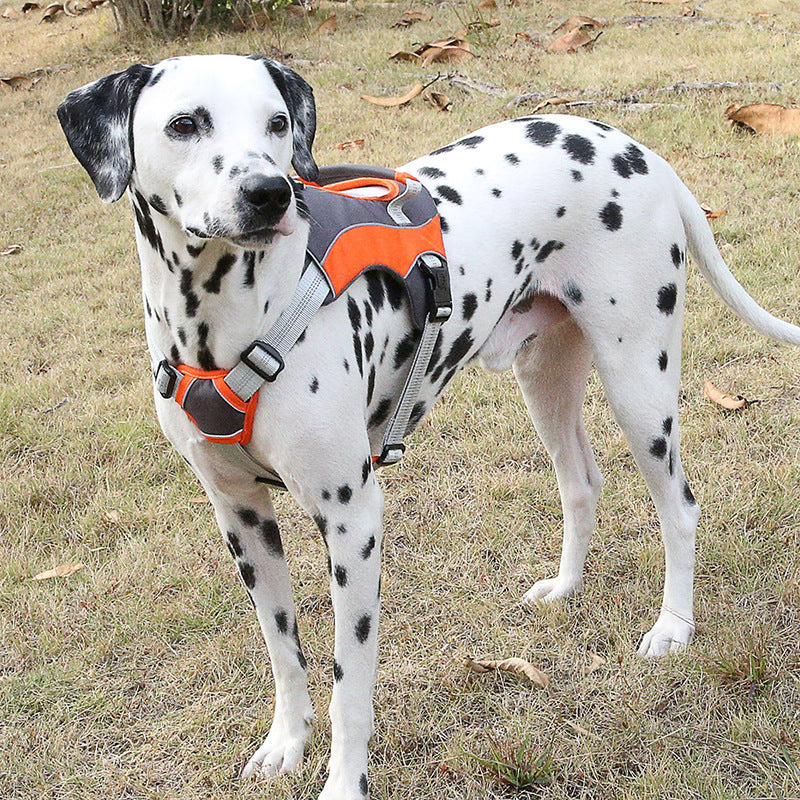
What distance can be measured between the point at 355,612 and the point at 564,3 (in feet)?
36.6

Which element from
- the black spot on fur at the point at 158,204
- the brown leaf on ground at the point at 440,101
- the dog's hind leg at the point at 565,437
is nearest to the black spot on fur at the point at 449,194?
the dog's hind leg at the point at 565,437

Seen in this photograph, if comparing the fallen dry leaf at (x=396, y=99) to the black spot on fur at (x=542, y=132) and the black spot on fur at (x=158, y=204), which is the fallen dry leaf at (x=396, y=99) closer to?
the black spot on fur at (x=542, y=132)

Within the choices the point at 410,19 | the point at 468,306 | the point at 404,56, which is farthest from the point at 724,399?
the point at 410,19

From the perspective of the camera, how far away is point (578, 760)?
294cm

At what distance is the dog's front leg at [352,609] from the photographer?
264cm

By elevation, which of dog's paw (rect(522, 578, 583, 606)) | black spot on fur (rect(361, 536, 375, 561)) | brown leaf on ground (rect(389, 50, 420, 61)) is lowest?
brown leaf on ground (rect(389, 50, 420, 61))

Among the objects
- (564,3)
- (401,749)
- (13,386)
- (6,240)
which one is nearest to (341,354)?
(401,749)

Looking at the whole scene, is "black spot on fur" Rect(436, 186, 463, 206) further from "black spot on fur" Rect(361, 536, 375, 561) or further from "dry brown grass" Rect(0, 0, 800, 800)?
"dry brown grass" Rect(0, 0, 800, 800)

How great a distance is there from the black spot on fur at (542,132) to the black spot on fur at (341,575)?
4.96 feet

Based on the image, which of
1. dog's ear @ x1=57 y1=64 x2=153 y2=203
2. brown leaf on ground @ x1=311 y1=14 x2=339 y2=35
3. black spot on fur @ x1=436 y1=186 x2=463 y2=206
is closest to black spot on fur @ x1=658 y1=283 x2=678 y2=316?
black spot on fur @ x1=436 y1=186 x2=463 y2=206

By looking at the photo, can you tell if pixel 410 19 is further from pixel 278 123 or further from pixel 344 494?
pixel 344 494

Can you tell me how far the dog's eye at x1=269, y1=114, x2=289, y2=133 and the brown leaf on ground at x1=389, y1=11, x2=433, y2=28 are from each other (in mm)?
10249

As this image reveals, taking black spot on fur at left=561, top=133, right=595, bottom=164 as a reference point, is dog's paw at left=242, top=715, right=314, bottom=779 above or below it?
below

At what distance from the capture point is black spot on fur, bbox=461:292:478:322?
298 centimetres
